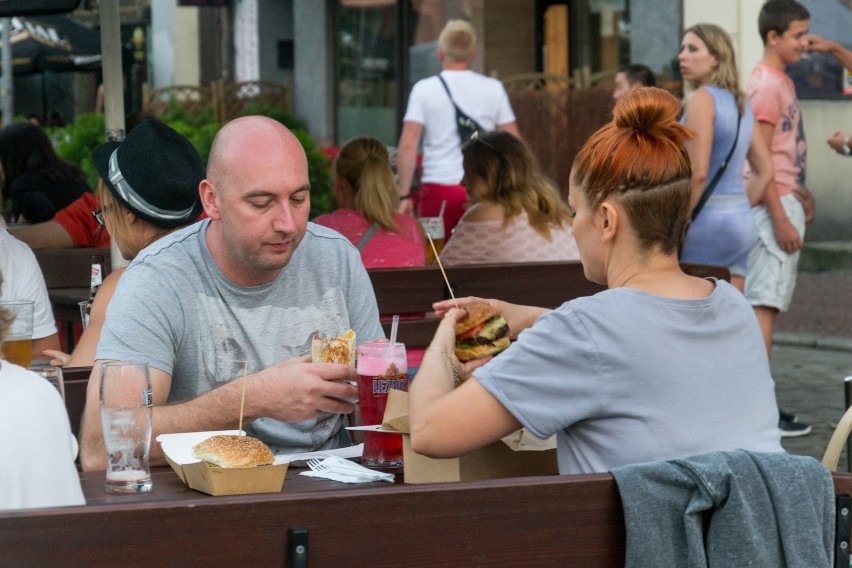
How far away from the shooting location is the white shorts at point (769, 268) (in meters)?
6.87

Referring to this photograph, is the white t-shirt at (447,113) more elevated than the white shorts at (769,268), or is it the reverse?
the white t-shirt at (447,113)

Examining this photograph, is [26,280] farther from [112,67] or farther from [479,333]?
[479,333]

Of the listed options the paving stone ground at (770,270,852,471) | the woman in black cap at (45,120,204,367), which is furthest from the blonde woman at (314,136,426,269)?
the woman in black cap at (45,120,204,367)

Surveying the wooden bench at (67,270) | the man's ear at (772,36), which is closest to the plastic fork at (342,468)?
the wooden bench at (67,270)

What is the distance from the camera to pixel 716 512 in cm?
225

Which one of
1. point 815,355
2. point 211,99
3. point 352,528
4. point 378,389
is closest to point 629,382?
point 352,528

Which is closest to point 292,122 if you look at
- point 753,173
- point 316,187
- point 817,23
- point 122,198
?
point 316,187

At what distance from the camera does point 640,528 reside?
2.24 m

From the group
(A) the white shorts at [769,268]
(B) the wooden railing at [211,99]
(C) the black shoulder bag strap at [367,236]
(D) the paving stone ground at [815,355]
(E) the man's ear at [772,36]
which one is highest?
→ (E) the man's ear at [772,36]

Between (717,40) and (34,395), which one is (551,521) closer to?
(34,395)

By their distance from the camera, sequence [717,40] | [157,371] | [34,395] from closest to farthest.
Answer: [34,395] < [157,371] < [717,40]

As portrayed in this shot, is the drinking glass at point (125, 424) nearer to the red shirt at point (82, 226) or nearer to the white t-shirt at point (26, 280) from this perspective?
the white t-shirt at point (26, 280)

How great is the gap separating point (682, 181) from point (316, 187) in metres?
9.90

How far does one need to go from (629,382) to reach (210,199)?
1.29 m
